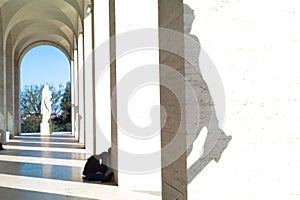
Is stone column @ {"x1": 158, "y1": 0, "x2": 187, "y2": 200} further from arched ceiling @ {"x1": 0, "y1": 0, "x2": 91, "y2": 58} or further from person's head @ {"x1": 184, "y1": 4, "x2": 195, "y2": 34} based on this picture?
arched ceiling @ {"x1": 0, "y1": 0, "x2": 91, "y2": 58}

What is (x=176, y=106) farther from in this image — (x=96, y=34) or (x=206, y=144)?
(x=96, y=34)

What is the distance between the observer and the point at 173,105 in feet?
11.7

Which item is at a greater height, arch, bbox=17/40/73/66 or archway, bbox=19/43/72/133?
arch, bbox=17/40/73/66

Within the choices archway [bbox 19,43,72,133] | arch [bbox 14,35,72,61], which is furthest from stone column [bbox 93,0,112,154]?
archway [bbox 19,43,72,133]

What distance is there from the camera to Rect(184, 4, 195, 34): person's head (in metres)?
3.33

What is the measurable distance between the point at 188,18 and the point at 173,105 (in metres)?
0.83

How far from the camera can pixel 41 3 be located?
53.8 feet

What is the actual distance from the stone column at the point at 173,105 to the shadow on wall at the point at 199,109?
0.20 feet

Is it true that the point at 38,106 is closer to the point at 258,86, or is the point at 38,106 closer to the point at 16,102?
the point at 16,102

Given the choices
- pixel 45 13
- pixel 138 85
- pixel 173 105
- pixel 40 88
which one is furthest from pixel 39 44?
pixel 173 105

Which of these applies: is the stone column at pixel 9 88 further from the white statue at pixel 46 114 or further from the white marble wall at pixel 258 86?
the white marble wall at pixel 258 86

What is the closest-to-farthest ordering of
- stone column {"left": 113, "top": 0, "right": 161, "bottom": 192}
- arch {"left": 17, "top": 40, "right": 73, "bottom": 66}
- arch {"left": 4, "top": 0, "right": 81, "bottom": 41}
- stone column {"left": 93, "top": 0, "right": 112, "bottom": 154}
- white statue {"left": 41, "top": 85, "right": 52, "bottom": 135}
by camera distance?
1. stone column {"left": 113, "top": 0, "right": 161, "bottom": 192}
2. stone column {"left": 93, "top": 0, "right": 112, "bottom": 154}
3. arch {"left": 4, "top": 0, "right": 81, "bottom": 41}
4. white statue {"left": 41, "top": 85, "right": 52, "bottom": 135}
5. arch {"left": 17, "top": 40, "right": 73, "bottom": 66}

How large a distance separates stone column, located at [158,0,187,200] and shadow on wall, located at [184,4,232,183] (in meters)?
0.06

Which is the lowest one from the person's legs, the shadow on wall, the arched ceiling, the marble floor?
the marble floor
